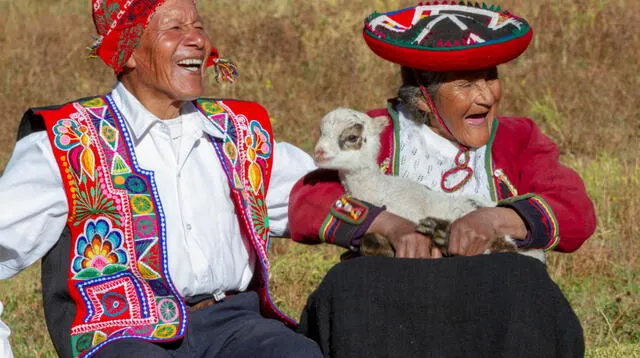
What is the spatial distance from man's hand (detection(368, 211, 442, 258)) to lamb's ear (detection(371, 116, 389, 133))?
1.17ft

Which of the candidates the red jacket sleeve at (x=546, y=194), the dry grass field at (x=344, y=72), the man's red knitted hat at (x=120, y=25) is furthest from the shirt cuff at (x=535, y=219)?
the dry grass field at (x=344, y=72)

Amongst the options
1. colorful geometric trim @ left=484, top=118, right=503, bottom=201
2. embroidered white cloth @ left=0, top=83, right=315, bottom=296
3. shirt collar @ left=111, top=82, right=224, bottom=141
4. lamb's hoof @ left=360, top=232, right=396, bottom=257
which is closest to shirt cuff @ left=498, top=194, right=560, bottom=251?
colorful geometric trim @ left=484, top=118, right=503, bottom=201

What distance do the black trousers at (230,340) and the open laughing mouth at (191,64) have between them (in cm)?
85

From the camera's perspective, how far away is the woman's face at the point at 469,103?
428 centimetres

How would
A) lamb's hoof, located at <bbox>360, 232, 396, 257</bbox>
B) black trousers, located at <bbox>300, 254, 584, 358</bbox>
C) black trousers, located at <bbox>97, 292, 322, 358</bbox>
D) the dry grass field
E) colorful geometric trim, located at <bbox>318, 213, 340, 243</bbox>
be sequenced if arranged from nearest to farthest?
1. black trousers, located at <bbox>300, 254, 584, 358</bbox>
2. black trousers, located at <bbox>97, 292, 322, 358</bbox>
3. lamb's hoof, located at <bbox>360, 232, 396, 257</bbox>
4. colorful geometric trim, located at <bbox>318, 213, 340, 243</bbox>
5. the dry grass field

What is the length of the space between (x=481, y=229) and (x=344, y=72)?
7.10 metres

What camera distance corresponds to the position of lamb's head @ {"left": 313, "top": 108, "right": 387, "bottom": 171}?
4.23m

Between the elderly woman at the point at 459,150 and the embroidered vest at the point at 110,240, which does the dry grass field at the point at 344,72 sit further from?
the embroidered vest at the point at 110,240

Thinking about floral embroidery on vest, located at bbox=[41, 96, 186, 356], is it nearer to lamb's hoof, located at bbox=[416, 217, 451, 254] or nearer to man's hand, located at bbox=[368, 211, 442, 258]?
man's hand, located at bbox=[368, 211, 442, 258]

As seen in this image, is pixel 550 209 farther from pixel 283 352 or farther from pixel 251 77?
pixel 251 77

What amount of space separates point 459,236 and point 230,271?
2.79ft

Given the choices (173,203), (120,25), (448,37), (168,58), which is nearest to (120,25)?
A: (120,25)

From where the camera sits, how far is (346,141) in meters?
4.25

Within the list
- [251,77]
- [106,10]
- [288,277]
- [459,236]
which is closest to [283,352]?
[459,236]
